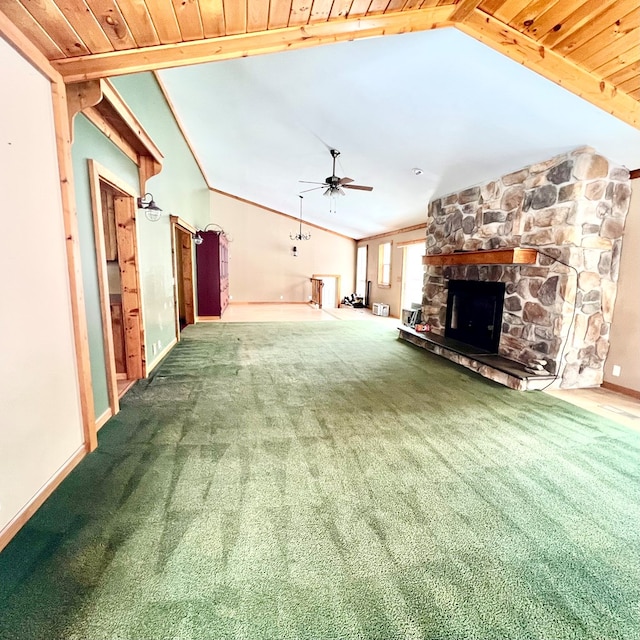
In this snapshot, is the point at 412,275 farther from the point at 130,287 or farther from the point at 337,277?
the point at 130,287

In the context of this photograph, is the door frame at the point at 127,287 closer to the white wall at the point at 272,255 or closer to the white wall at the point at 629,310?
the white wall at the point at 629,310

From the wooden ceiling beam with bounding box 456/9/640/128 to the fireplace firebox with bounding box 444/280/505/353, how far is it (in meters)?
2.06

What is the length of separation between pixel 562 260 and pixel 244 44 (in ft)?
11.5

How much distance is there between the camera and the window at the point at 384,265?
9.38m

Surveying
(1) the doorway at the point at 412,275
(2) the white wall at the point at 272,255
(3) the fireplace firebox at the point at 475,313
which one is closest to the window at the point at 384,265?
(1) the doorway at the point at 412,275

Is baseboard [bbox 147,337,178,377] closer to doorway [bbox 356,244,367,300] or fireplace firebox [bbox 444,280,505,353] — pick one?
fireplace firebox [bbox 444,280,505,353]

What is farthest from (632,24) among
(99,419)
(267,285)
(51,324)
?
(267,285)

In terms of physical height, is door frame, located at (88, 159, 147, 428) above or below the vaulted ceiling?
below

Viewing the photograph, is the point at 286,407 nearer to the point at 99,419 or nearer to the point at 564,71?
the point at 99,419

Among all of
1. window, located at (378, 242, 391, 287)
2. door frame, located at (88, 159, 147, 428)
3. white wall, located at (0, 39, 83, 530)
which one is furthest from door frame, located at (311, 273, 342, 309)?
white wall, located at (0, 39, 83, 530)

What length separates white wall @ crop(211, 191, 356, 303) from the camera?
1059 centimetres

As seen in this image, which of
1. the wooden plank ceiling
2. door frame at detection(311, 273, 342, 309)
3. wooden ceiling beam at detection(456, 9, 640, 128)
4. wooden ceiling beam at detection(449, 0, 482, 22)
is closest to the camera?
the wooden plank ceiling

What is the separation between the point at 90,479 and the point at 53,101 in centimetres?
218

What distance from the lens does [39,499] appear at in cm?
175
